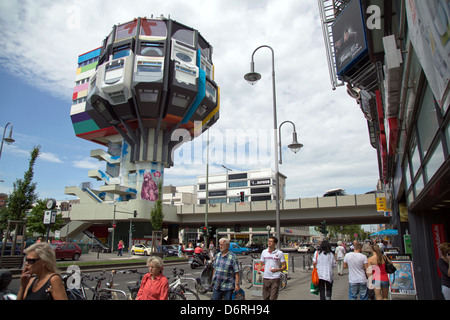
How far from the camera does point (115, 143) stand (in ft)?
186

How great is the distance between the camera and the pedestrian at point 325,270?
733 cm

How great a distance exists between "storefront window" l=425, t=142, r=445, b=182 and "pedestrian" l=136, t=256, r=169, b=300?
4.84m

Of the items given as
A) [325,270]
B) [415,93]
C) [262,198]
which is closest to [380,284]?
[325,270]

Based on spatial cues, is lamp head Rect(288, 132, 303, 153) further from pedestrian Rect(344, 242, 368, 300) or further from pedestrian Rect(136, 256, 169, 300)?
pedestrian Rect(136, 256, 169, 300)

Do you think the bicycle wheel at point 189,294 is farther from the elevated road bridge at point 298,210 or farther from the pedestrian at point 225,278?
the elevated road bridge at point 298,210

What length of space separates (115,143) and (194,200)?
53.4 meters

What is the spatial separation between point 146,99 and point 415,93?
44721 millimetres

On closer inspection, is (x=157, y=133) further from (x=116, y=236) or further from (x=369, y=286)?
(x=369, y=286)

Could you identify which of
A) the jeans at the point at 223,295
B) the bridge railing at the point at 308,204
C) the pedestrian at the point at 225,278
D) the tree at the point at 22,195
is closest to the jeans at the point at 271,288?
the pedestrian at the point at 225,278

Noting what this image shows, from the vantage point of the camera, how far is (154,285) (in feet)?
15.0

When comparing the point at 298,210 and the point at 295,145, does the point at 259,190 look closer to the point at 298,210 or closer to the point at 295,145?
the point at 298,210

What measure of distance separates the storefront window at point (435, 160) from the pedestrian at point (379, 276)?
207cm
